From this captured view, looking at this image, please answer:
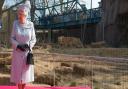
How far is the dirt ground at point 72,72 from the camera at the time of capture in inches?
412

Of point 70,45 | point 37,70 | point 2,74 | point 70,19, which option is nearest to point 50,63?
point 37,70

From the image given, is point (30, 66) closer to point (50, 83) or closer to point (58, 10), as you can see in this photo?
point (50, 83)

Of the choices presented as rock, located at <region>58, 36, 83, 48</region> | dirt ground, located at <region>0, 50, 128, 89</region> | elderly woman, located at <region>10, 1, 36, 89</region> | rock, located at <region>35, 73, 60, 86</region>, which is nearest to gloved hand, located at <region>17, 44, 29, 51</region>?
elderly woman, located at <region>10, 1, 36, 89</region>

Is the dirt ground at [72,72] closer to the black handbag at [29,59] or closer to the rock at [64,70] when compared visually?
the rock at [64,70]

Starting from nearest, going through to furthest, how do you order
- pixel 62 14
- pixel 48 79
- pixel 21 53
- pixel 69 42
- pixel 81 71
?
pixel 21 53, pixel 48 79, pixel 81 71, pixel 69 42, pixel 62 14

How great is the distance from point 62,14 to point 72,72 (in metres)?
26.7

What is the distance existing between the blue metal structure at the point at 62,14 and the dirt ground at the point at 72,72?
2239 cm

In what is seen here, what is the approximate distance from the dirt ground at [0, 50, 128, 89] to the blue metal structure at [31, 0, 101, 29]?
22.4 metres

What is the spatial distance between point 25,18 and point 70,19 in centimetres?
3007

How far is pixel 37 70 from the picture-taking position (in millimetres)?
11234

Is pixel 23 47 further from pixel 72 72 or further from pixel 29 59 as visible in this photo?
pixel 72 72

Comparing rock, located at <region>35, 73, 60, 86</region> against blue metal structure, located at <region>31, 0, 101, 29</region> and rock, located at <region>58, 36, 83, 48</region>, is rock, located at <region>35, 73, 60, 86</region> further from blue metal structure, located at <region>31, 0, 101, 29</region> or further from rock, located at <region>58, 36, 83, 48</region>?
blue metal structure, located at <region>31, 0, 101, 29</region>

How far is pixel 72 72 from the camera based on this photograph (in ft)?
37.5

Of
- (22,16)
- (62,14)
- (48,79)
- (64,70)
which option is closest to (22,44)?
(22,16)
